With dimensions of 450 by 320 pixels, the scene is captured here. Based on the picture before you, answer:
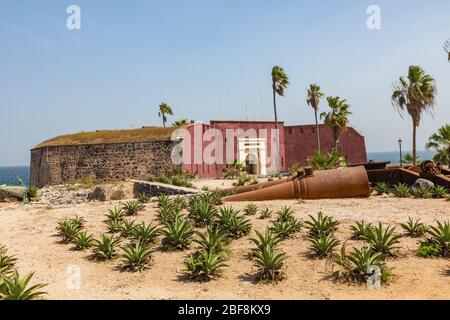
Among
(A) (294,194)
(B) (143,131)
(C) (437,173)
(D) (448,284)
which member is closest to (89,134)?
(B) (143,131)

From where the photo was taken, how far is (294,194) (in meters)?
10.7

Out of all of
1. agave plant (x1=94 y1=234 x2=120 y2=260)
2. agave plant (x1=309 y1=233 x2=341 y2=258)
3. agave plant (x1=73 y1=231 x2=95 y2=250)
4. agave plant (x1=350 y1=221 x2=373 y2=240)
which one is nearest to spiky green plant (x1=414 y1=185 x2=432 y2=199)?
agave plant (x1=350 y1=221 x2=373 y2=240)

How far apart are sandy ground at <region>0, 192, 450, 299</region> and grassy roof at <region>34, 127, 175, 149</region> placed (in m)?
16.9

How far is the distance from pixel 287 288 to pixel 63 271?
408 cm

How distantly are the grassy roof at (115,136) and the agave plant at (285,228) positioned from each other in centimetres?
1853

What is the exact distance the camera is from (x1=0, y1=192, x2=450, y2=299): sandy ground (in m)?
5.02

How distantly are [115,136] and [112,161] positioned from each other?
218 cm

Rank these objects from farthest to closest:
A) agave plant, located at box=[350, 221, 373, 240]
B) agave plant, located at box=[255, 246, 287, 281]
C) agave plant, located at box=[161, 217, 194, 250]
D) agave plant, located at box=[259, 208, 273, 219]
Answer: agave plant, located at box=[259, 208, 273, 219] < agave plant, located at box=[161, 217, 194, 250] < agave plant, located at box=[350, 221, 373, 240] < agave plant, located at box=[255, 246, 287, 281]

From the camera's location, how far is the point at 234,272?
19.7ft

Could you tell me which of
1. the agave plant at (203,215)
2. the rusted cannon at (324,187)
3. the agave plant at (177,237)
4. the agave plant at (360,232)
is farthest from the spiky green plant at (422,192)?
the agave plant at (177,237)

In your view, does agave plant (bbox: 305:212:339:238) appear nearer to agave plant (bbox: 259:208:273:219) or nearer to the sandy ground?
the sandy ground

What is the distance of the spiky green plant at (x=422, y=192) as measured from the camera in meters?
10.9

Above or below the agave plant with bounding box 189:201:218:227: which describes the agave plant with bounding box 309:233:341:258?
below
